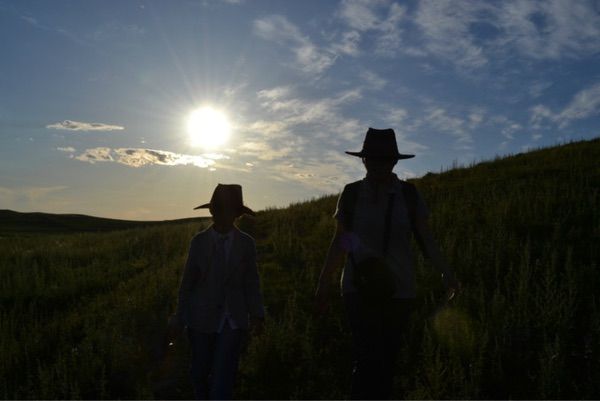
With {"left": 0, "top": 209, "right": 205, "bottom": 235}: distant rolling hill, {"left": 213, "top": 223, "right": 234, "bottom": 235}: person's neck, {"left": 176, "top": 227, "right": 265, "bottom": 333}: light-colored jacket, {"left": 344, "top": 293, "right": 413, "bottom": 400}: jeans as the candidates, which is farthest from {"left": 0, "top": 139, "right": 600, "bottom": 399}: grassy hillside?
{"left": 0, "top": 209, "right": 205, "bottom": 235}: distant rolling hill

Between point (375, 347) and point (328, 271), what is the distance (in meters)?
0.68

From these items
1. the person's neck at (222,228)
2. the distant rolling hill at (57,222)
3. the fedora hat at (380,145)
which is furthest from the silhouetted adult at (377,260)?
the distant rolling hill at (57,222)

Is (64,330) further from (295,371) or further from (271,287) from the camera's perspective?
(295,371)

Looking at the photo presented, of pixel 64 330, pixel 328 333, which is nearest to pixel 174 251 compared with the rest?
pixel 64 330

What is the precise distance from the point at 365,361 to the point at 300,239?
828 cm

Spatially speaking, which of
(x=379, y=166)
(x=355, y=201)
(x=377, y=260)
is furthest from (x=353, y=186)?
(x=377, y=260)

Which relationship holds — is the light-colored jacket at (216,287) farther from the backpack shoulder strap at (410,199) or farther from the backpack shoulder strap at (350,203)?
the backpack shoulder strap at (410,199)

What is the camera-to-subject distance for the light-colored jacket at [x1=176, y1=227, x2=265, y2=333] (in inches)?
170

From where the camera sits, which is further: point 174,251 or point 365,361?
point 174,251

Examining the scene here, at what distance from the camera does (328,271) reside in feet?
13.4

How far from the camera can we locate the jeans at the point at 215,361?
13.7 feet

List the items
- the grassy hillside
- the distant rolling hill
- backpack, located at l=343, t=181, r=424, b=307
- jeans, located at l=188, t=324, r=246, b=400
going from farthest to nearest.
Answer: the distant rolling hill, the grassy hillside, jeans, located at l=188, t=324, r=246, b=400, backpack, located at l=343, t=181, r=424, b=307

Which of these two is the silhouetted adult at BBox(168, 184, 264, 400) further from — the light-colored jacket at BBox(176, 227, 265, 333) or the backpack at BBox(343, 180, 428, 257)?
the backpack at BBox(343, 180, 428, 257)

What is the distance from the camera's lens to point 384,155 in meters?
4.05
